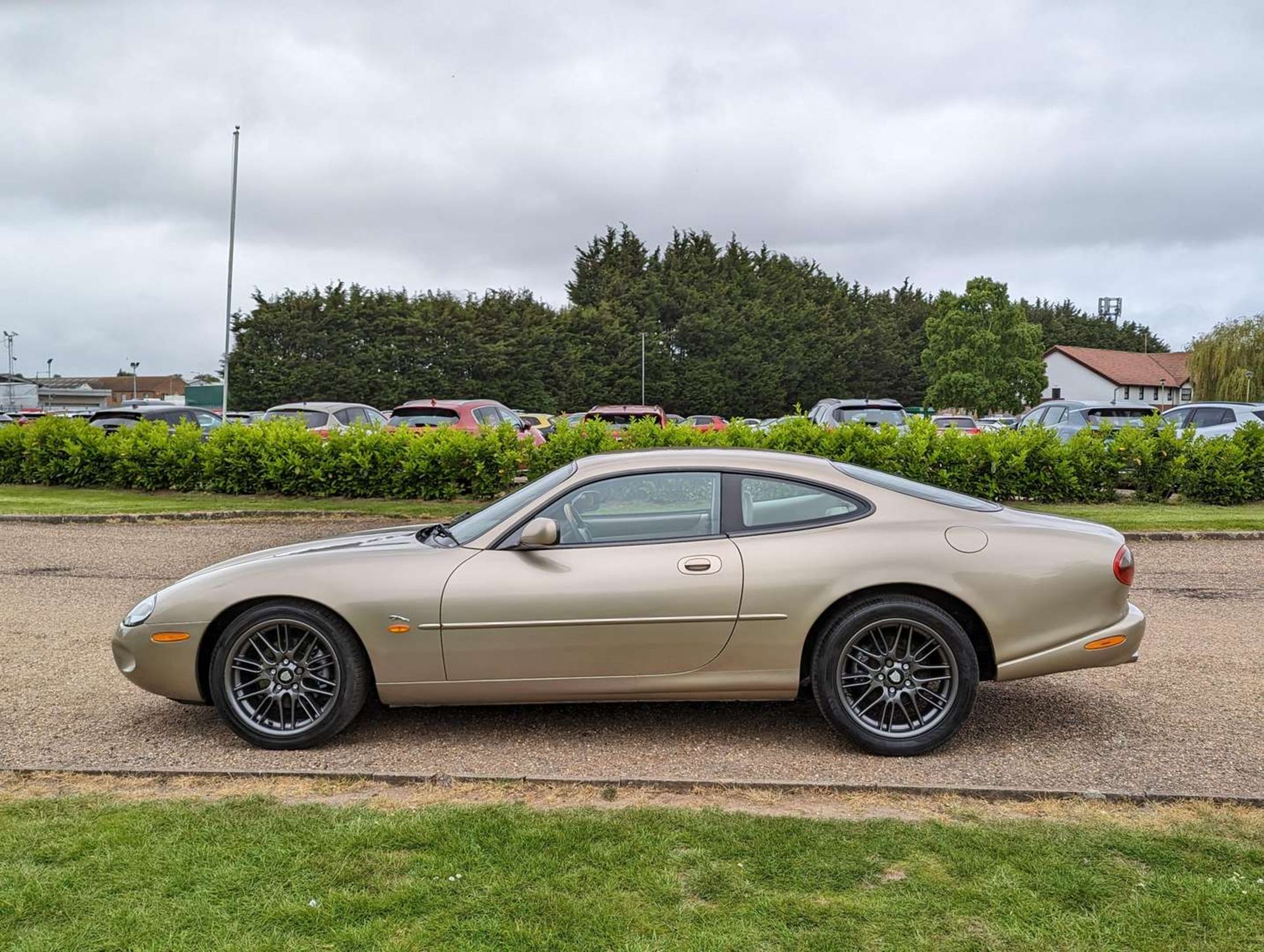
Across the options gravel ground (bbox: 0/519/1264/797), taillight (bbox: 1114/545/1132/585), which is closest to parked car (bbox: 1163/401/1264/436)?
gravel ground (bbox: 0/519/1264/797)

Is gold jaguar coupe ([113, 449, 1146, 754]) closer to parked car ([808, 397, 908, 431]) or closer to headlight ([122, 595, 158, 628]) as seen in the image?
headlight ([122, 595, 158, 628])

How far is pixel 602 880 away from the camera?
3.31m

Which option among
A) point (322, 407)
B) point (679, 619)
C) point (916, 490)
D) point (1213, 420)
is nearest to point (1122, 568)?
point (916, 490)

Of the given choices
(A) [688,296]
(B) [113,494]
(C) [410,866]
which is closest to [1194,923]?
(C) [410,866]

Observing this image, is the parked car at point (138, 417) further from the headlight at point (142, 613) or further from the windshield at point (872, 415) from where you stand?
the headlight at point (142, 613)

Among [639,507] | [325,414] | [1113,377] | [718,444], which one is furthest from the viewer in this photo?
[1113,377]

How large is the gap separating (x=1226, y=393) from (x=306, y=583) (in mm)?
54367

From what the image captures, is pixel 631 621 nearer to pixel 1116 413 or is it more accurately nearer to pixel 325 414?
pixel 325 414

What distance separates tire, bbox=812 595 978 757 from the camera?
4.52 metres

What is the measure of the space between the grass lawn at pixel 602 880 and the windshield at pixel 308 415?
1535cm

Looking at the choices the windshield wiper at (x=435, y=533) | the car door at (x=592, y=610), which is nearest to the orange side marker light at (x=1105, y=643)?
the car door at (x=592, y=610)

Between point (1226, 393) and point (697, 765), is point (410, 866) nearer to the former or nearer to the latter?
point (697, 765)

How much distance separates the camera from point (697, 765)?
4.52 meters

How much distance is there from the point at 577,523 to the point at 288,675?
156 cm
